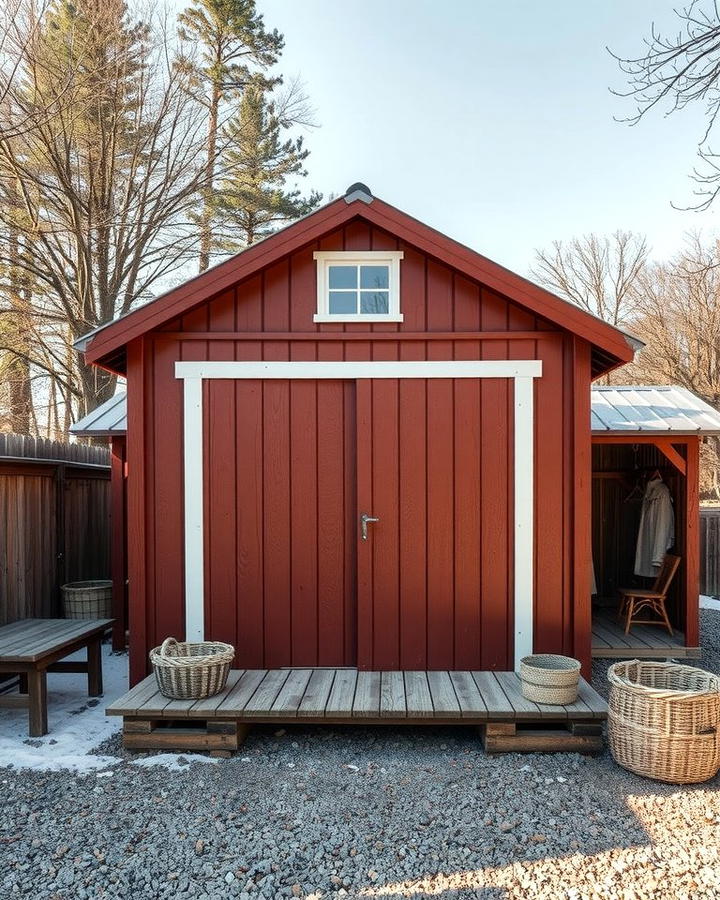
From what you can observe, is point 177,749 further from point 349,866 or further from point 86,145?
point 86,145

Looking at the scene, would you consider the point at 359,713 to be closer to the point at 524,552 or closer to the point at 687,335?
the point at 524,552

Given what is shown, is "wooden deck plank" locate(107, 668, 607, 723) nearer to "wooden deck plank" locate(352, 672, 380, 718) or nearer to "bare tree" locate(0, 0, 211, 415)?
"wooden deck plank" locate(352, 672, 380, 718)

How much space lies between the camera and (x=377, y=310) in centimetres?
454

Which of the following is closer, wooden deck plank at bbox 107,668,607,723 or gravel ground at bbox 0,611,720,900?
gravel ground at bbox 0,611,720,900

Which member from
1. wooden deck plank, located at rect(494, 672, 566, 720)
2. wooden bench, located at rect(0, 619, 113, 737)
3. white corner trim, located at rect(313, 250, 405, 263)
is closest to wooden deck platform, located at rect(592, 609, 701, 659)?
wooden deck plank, located at rect(494, 672, 566, 720)

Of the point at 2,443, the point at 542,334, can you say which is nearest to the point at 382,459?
the point at 542,334

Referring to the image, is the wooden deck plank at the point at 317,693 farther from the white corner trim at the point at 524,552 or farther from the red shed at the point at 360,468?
the white corner trim at the point at 524,552

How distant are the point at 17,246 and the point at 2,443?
7425mm

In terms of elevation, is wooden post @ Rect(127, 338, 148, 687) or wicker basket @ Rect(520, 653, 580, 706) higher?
wooden post @ Rect(127, 338, 148, 687)

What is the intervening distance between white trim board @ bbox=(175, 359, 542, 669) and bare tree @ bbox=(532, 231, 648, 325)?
1467 centimetres

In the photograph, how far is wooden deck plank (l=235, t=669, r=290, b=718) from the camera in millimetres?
3689

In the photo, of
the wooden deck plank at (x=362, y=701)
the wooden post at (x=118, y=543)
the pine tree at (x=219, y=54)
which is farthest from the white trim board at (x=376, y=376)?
the pine tree at (x=219, y=54)

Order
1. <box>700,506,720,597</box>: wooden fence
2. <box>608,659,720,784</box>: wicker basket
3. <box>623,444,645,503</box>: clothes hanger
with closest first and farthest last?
1. <box>608,659,720,784</box>: wicker basket
2. <box>623,444,645,503</box>: clothes hanger
3. <box>700,506,720,597</box>: wooden fence

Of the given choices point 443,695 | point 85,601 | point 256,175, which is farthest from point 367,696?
point 256,175
